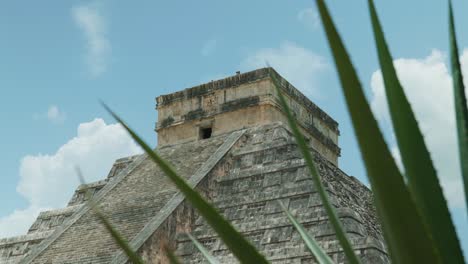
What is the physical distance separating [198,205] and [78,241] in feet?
30.5

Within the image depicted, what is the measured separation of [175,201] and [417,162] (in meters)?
Result: 8.64

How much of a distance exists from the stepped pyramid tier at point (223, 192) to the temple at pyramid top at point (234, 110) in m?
0.02

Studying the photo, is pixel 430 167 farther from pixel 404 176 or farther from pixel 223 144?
pixel 223 144

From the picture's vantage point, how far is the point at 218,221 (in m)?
0.81

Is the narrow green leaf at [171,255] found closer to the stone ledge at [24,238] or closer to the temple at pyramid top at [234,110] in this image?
the temple at pyramid top at [234,110]

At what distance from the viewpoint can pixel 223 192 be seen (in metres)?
9.73

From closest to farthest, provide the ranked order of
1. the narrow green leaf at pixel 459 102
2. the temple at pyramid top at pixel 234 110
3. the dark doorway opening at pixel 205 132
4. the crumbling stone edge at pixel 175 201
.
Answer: the narrow green leaf at pixel 459 102, the crumbling stone edge at pixel 175 201, the temple at pyramid top at pixel 234 110, the dark doorway opening at pixel 205 132

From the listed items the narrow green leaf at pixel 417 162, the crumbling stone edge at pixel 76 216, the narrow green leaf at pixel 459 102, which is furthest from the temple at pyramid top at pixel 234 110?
the narrow green leaf at pixel 417 162

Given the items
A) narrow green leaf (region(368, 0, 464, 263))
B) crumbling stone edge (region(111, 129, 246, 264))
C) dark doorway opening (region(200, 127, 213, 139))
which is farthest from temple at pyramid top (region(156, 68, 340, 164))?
narrow green leaf (region(368, 0, 464, 263))

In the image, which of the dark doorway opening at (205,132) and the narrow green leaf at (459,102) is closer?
the narrow green leaf at (459,102)

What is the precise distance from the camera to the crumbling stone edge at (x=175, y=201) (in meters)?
8.54

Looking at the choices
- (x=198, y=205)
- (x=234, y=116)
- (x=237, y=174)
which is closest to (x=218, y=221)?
(x=198, y=205)

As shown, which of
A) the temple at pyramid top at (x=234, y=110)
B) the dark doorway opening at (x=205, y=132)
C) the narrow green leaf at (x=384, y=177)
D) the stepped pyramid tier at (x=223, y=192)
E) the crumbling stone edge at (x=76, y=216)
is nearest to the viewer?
the narrow green leaf at (x=384, y=177)

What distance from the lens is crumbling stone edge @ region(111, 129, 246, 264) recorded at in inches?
336
